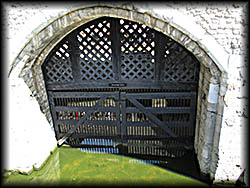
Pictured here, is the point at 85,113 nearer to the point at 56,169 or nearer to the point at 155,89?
the point at 56,169

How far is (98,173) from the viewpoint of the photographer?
195 inches

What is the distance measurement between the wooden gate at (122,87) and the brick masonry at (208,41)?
0.61m

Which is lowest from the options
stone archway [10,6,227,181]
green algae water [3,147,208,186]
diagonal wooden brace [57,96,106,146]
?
green algae water [3,147,208,186]

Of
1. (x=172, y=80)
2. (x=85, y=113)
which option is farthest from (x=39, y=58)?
(x=172, y=80)

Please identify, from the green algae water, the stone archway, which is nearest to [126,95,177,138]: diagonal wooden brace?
the stone archway

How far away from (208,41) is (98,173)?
3.37 meters

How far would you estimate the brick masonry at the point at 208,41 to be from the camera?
3.45m

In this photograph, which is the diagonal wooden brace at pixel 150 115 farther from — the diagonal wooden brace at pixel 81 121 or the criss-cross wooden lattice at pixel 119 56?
the diagonal wooden brace at pixel 81 121

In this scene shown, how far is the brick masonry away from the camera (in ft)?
11.3

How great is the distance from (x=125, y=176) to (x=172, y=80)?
2227 millimetres

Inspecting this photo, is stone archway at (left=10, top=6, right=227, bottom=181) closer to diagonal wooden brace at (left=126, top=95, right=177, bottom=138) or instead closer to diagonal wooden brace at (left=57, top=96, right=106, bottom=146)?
diagonal wooden brace at (left=126, top=95, right=177, bottom=138)

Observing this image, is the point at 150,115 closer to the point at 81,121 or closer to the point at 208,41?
the point at 81,121

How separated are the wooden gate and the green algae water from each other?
0.46 meters

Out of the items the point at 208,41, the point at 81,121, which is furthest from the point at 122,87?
the point at 208,41
